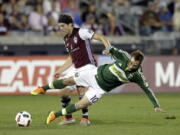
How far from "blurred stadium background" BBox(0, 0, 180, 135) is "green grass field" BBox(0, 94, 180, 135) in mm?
30

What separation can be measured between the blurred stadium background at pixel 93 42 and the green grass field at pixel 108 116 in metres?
0.03

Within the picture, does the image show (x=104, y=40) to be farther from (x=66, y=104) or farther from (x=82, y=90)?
(x=66, y=104)

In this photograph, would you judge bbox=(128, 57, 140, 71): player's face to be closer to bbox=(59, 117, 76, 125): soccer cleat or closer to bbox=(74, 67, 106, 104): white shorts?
bbox=(74, 67, 106, 104): white shorts

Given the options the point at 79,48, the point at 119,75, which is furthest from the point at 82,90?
the point at 119,75

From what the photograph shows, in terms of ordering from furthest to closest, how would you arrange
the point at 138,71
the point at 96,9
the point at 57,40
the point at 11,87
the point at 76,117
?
the point at 96,9
the point at 57,40
the point at 11,87
the point at 76,117
the point at 138,71

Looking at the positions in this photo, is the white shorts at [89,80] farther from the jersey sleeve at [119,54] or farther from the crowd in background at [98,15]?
the crowd in background at [98,15]

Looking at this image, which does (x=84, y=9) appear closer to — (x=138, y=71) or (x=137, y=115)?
(x=137, y=115)

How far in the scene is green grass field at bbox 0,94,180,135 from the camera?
39.3 feet

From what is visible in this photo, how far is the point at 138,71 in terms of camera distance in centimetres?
1284

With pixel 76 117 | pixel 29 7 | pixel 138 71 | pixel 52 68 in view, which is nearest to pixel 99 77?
pixel 138 71

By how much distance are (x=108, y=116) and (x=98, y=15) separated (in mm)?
9707

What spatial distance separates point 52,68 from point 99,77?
8.58m

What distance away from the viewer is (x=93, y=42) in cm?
2273

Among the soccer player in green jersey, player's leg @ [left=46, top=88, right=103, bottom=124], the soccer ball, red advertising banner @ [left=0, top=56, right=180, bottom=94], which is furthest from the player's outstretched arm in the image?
red advertising banner @ [left=0, top=56, right=180, bottom=94]
